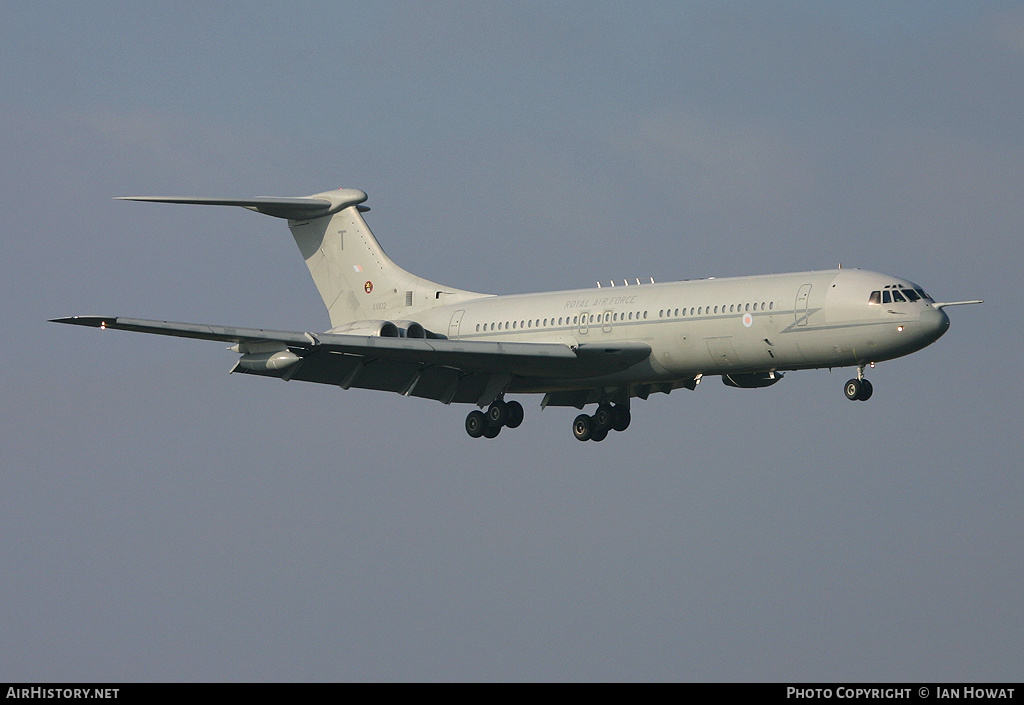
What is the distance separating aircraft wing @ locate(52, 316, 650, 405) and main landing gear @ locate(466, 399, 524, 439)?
360mm

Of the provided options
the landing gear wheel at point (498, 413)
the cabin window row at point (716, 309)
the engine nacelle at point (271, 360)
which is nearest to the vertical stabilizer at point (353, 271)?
the landing gear wheel at point (498, 413)

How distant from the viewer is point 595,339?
141 feet

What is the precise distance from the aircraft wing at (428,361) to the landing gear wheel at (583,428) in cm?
247

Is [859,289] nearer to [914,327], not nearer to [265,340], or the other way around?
[914,327]

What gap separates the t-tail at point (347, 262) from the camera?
49.3 meters

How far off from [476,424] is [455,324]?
3426 millimetres

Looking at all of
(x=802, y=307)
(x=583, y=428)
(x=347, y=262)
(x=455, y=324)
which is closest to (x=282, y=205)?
(x=347, y=262)

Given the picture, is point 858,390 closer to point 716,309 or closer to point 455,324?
point 716,309

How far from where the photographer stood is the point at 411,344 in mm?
41438

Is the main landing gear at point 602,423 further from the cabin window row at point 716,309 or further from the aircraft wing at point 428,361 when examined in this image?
the cabin window row at point 716,309

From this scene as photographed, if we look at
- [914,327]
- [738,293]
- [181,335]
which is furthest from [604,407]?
[181,335]

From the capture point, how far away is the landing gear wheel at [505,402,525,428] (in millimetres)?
44500

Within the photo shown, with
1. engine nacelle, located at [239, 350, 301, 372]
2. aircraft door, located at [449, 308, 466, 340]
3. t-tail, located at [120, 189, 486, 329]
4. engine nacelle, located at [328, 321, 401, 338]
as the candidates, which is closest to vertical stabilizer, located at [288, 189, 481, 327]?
t-tail, located at [120, 189, 486, 329]

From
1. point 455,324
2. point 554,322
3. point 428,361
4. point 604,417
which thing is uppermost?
point 455,324
